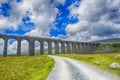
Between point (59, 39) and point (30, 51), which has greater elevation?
point (59, 39)

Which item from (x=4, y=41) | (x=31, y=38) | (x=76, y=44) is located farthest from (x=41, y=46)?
(x=76, y=44)

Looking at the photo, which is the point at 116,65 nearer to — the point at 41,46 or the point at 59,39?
the point at 41,46

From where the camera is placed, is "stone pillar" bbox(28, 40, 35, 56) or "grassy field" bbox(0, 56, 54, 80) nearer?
"grassy field" bbox(0, 56, 54, 80)

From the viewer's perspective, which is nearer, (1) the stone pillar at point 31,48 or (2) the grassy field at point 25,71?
(2) the grassy field at point 25,71

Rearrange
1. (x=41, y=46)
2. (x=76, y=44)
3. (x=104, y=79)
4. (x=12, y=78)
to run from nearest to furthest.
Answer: (x=104, y=79), (x=12, y=78), (x=41, y=46), (x=76, y=44)

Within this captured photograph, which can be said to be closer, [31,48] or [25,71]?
[25,71]

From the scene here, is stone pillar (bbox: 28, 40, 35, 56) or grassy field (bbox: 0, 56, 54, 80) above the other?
stone pillar (bbox: 28, 40, 35, 56)

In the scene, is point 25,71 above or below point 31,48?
below

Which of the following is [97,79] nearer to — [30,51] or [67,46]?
[30,51]

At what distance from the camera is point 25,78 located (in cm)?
2372

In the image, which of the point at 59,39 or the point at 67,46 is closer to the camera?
the point at 59,39

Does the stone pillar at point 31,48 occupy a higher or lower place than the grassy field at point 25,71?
higher

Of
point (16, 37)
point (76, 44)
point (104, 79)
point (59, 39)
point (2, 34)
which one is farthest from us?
point (76, 44)

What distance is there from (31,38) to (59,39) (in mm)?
37823
